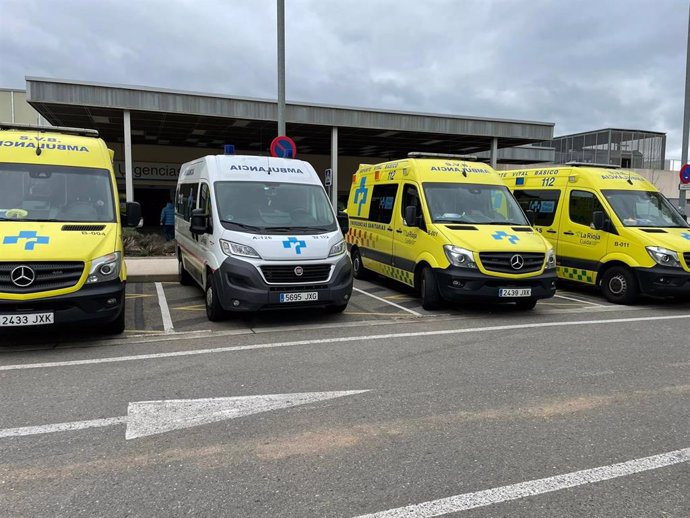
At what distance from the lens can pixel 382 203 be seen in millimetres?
10953

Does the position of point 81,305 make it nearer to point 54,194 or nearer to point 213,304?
point 54,194

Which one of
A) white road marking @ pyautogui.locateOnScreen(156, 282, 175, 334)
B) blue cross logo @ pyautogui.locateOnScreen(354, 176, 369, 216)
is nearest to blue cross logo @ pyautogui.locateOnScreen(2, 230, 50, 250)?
white road marking @ pyautogui.locateOnScreen(156, 282, 175, 334)

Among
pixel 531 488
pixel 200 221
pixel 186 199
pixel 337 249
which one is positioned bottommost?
pixel 531 488

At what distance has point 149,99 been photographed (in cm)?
1769

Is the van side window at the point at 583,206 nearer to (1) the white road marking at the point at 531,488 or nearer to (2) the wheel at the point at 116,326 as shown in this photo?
(1) the white road marking at the point at 531,488

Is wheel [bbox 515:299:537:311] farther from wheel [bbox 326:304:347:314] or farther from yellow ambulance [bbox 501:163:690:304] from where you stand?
wheel [bbox 326:304:347:314]

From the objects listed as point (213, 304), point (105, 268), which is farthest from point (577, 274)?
point (105, 268)

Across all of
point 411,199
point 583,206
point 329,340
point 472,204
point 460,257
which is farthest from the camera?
point 583,206

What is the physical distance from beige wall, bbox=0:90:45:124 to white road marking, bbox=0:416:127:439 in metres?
40.2

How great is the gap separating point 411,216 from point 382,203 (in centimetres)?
212

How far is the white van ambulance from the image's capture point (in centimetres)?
716

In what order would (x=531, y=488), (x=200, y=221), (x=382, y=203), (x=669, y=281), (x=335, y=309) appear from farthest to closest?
(x=382, y=203) → (x=669, y=281) → (x=335, y=309) → (x=200, y=221) → (x=531, y=488)

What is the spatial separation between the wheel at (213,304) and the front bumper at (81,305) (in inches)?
55.3

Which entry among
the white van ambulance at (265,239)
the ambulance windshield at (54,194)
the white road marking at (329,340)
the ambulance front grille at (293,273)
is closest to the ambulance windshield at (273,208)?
the white van ambulance at (265,239)
